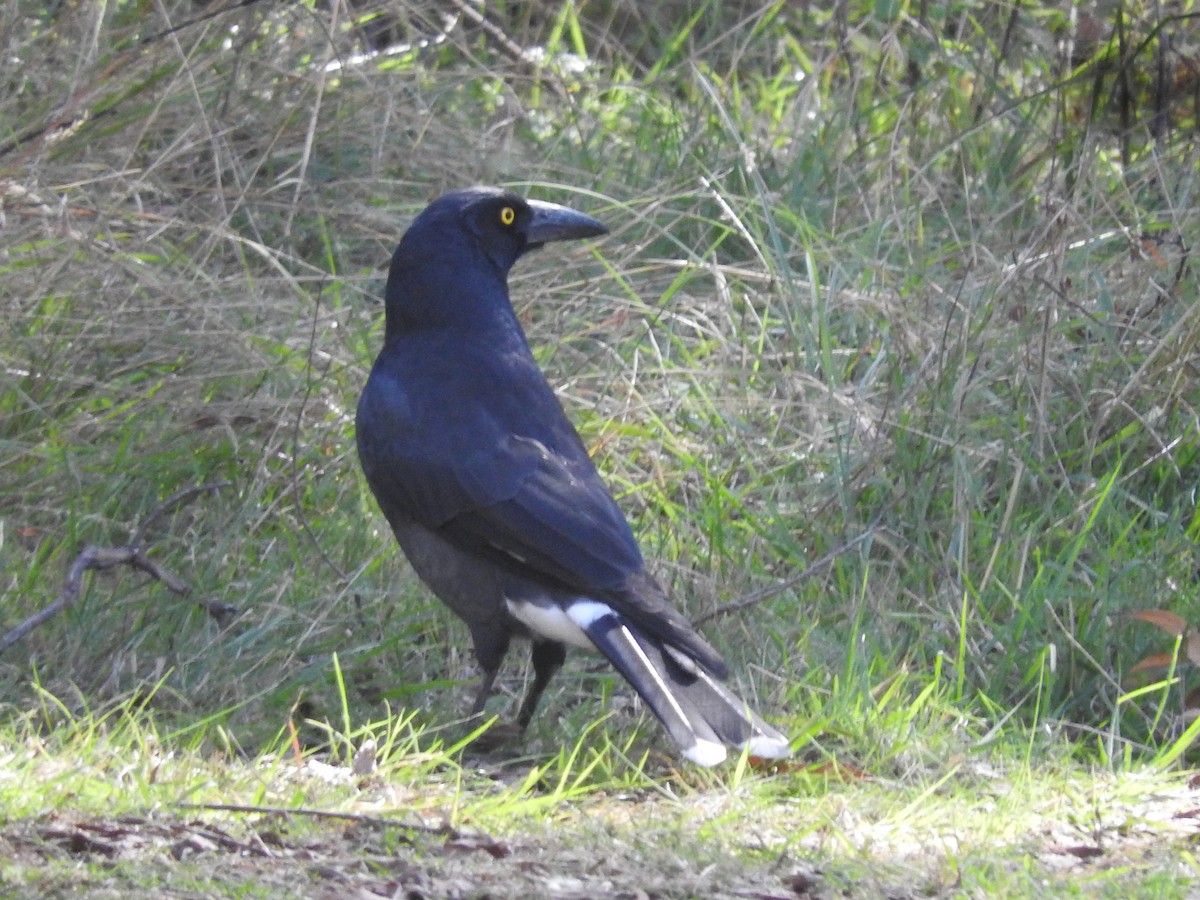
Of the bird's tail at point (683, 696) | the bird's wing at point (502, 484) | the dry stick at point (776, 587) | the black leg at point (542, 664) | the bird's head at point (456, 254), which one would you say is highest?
the bird's head at point (456, 254)

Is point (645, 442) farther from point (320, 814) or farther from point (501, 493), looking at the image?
point (320, 814)

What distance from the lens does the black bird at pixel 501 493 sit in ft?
11.8

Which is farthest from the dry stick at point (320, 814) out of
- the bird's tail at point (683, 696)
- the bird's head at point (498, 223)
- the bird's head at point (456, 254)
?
the bird's head at point (498, 223)

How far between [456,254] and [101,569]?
1152 millimetres

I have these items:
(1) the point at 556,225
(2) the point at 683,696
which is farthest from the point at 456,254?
(2) the point at 683,696

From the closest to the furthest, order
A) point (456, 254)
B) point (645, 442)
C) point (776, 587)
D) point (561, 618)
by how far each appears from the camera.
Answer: point (561, 618) < point (776, 587) < point (456, 254) < point (645, 442)

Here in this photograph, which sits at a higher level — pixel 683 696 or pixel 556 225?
pixel 556 225

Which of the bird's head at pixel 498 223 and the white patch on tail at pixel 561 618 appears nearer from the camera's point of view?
the white patch on tail at pixel 561 618

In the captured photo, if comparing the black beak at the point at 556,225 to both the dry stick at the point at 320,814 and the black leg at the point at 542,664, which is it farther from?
the dry stick at the point at 320,814

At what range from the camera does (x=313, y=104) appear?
619cm

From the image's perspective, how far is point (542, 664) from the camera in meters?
4.05

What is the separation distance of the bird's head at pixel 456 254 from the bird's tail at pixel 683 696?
1051mm

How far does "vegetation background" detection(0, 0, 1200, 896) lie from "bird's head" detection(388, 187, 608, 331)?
1.59 ft

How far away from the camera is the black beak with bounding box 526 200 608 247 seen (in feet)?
15.4
